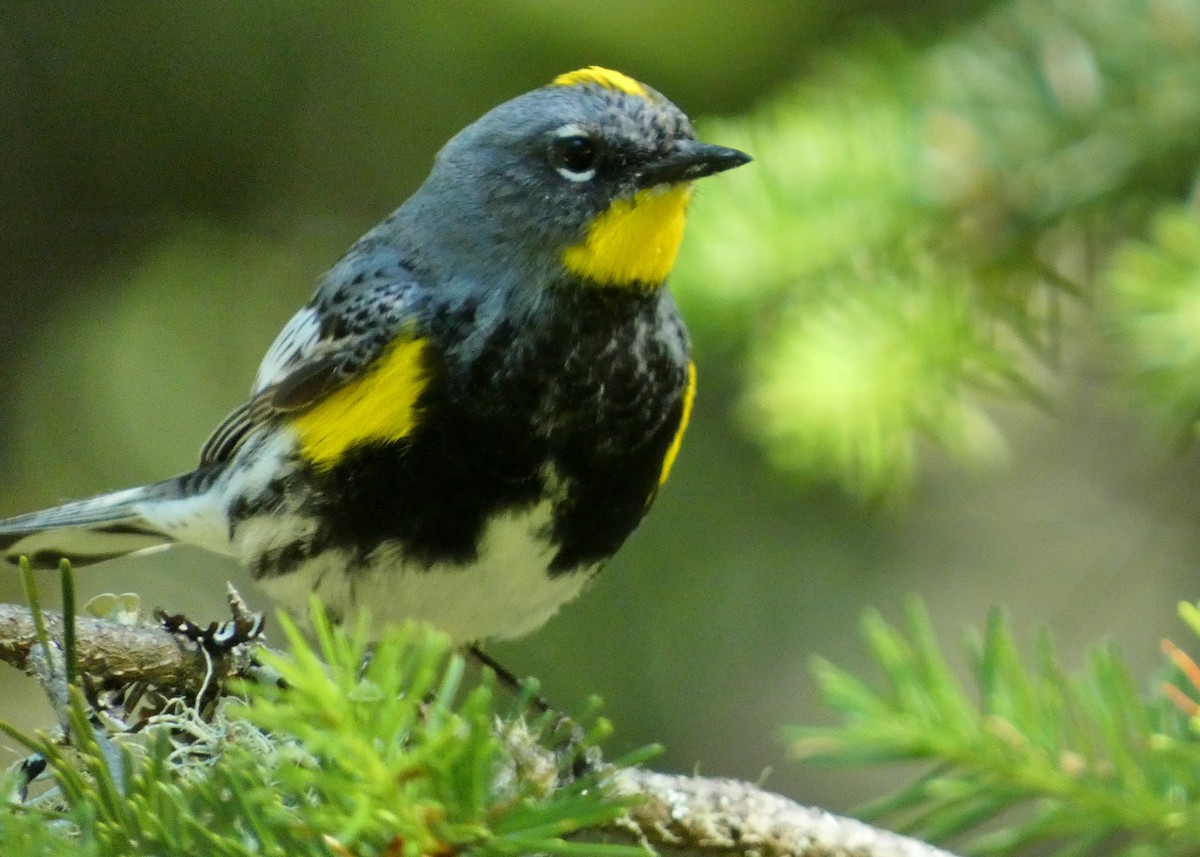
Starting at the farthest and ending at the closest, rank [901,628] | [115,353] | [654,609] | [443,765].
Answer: [115,353]
[901,628]
[654,609]
[443,765]

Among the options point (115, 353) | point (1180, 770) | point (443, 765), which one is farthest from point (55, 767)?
point (115, 353)

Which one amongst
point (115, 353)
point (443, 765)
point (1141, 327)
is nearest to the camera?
point (443, 765)

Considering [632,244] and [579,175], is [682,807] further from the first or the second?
[579,175]

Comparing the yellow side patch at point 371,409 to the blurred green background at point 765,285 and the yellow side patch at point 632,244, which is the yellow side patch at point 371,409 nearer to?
the yellow side patch at point 632,244

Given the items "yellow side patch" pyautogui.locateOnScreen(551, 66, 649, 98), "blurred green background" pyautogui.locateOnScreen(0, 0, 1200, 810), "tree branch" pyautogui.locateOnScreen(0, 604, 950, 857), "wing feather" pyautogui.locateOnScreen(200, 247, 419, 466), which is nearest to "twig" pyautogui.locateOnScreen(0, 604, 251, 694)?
"tree branch" pyautogui.locateOnScreen(0, 604, 950, 857)

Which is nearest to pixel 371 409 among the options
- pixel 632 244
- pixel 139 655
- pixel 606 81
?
pixel 632 244

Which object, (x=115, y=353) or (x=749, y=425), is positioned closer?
(x=749, y=425)

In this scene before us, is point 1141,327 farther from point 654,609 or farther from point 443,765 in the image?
point 654,609

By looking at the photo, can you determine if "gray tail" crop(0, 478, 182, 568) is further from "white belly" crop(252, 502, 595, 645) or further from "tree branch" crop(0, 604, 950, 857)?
"tree branch" crop(0, 604, 950, 857)
